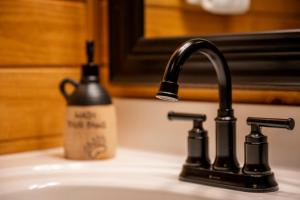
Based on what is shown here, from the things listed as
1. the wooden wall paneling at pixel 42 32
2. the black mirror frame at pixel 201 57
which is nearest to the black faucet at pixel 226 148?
the black mirror frame at pixel 201 57

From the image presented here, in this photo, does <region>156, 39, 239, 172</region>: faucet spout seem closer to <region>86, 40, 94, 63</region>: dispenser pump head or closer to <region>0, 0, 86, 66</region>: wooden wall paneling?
<region>86, 40, 94, 63</region>: dispenser pump head

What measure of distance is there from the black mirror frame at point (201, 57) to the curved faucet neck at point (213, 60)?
0.10 m

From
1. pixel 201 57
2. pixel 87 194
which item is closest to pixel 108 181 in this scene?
pixel 87 194

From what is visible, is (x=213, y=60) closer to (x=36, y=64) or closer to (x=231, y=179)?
(x=231, y=179)

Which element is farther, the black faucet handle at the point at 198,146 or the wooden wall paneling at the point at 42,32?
the wooden wall paneling at the point at 42,32

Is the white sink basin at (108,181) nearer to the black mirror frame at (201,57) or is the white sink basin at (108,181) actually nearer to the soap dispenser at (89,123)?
the soap dispenser at (89,123)

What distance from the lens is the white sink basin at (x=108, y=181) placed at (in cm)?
67

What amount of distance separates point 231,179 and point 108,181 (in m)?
0.17

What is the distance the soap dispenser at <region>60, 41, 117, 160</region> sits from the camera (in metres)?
0.84

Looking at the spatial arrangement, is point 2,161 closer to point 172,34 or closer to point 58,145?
point 58,145

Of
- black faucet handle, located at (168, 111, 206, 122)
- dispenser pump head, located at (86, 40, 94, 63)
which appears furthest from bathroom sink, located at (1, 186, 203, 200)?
dispenser pump head, located at (86, 40, 94, 63)

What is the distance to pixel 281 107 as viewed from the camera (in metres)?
0.74

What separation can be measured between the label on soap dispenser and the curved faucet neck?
0.77 ft

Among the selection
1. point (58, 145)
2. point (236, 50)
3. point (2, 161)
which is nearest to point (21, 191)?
point (2, 161)
